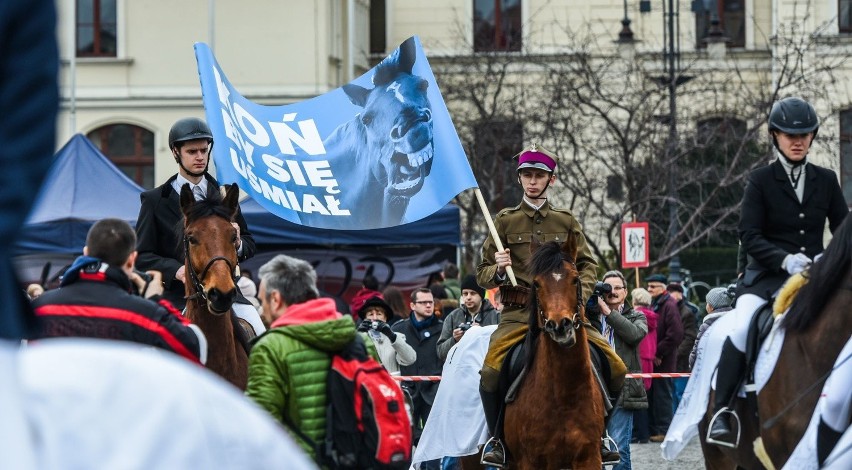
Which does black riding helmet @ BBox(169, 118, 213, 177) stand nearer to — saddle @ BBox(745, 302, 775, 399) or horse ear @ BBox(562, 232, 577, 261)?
horse ear @ BBox(562, 232, 577, 261)

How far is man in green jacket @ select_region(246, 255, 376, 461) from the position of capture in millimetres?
7020

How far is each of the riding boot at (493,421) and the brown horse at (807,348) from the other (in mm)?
2657

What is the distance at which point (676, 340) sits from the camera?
19391mm

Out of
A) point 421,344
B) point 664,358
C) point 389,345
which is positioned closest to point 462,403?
point 389,345

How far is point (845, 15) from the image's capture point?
138 feet

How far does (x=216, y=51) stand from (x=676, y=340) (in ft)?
77.5

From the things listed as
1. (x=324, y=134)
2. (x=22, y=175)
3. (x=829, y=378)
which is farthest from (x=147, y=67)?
(x=22, y=175)

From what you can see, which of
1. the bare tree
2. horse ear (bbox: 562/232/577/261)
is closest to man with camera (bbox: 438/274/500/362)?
horse ear (bbox: 562/232/577/261)

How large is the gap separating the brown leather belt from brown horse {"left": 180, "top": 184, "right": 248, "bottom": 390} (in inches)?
112

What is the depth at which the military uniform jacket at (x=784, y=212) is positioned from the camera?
9336 millimetres

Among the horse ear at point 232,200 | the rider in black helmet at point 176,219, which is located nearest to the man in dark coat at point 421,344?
the rider in black helmet at point 176,219

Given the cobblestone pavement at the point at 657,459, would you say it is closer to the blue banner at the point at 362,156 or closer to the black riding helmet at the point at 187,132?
the blue banner at the point at 362,156

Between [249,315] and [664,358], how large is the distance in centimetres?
1074

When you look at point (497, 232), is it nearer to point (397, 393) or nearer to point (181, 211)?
point (181, 211)
